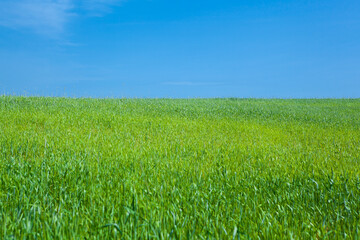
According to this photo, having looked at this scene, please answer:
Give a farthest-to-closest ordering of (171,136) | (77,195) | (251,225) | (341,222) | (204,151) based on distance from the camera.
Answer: (171,136), (204,151), (77,195), (341,222), (251,225)

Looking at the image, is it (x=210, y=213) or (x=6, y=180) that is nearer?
(x=210, y=213)

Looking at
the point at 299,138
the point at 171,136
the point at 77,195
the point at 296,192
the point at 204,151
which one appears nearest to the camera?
the point at 77,195

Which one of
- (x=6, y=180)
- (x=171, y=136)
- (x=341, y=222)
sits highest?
(x=171, y=136)

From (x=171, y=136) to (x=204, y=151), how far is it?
1.90 m

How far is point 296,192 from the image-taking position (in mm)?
3824

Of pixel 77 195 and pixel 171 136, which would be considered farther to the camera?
pixel 171 136

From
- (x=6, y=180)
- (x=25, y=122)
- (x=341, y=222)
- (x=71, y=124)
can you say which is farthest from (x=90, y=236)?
(x=25, y=122)

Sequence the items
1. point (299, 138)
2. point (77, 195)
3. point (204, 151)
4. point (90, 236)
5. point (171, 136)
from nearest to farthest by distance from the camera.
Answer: point (90, 236)
point (77, 195)
point (204, 151)
point (171, 136)
point (299, 138)

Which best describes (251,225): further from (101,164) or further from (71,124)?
(71,124)

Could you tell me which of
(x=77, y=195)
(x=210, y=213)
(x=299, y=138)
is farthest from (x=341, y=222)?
(x=299, y=138)

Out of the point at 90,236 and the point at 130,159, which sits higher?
the point at 130,159

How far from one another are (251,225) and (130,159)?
8.91 ft

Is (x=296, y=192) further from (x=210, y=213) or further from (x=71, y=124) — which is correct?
(x=71, y=124)

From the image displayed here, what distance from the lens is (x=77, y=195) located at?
11.4ft
